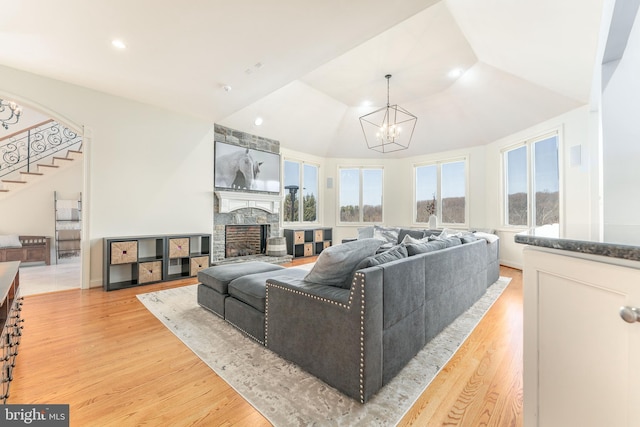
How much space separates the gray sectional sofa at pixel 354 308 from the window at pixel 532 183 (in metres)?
3.39

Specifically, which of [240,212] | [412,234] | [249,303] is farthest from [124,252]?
[412,234]

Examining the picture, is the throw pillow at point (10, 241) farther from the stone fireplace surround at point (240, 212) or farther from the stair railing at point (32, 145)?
the stone fireplace surround at point (240, 212)

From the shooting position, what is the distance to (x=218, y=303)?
2824 mm

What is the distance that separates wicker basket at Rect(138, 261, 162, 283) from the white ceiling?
260 cm

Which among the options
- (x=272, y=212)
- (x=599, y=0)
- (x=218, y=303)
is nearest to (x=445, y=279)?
(x=218, y=303)

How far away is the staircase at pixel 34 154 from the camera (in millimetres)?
5625

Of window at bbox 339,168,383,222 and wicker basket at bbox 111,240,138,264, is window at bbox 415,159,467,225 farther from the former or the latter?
wicker basket at bbox 111,240,138,264

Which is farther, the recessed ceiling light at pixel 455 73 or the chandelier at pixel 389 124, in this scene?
the chandelier at pixel 389 124

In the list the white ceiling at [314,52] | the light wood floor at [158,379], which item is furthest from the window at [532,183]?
the light wood floor at [158,379]

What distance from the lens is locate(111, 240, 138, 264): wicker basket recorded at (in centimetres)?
388

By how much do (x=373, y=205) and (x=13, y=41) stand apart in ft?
23.6

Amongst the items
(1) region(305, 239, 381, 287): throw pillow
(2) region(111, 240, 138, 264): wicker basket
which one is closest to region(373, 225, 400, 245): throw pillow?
(1) region(305, 239, 381, 287): throw pillow

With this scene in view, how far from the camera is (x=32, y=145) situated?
6.14 meters

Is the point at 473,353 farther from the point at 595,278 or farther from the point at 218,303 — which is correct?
the point at 218,303
